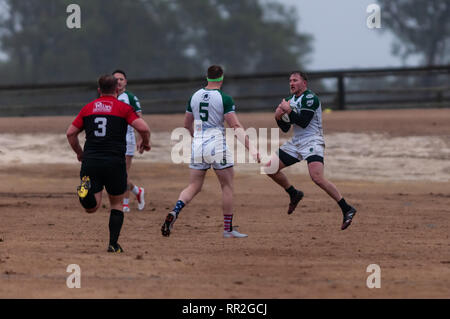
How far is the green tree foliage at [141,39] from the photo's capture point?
60.4 meters

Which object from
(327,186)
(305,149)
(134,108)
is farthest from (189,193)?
(134,108)

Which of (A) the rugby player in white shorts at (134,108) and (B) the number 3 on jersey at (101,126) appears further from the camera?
(A) the rugby player in white shorts at (134,108)

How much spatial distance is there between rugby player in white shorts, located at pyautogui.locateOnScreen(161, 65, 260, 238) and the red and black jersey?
5.42 feet

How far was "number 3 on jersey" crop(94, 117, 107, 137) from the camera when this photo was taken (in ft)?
28.9

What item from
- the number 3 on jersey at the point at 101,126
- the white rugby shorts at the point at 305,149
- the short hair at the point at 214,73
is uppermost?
the short hair at the point at 214,73

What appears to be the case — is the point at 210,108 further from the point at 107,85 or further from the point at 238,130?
the point at 107,85

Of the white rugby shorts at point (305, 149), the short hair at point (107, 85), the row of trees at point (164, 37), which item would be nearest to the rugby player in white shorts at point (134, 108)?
the white rugby shorts at point (305, 149)

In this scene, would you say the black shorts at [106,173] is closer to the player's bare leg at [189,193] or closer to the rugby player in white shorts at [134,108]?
the player's bare leg at [189,193]

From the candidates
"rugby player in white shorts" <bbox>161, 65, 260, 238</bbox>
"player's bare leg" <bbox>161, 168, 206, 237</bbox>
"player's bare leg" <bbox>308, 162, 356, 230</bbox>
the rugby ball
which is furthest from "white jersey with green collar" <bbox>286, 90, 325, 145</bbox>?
"player's bare leg" <bbox>161, 168, 206, 237</bbox>

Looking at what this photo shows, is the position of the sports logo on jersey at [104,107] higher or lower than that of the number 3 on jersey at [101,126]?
higher

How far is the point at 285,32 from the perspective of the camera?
70625mm

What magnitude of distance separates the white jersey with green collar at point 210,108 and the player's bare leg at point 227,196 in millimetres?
575

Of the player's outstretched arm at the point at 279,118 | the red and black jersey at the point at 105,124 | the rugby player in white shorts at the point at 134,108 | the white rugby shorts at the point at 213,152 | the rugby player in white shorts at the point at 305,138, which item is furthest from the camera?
the rugby player in white shorts at the point at 134,108

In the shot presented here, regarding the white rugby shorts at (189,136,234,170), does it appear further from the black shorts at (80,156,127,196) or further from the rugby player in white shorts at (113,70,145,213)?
the rugby player in white shorts at (113,70,145,213)
